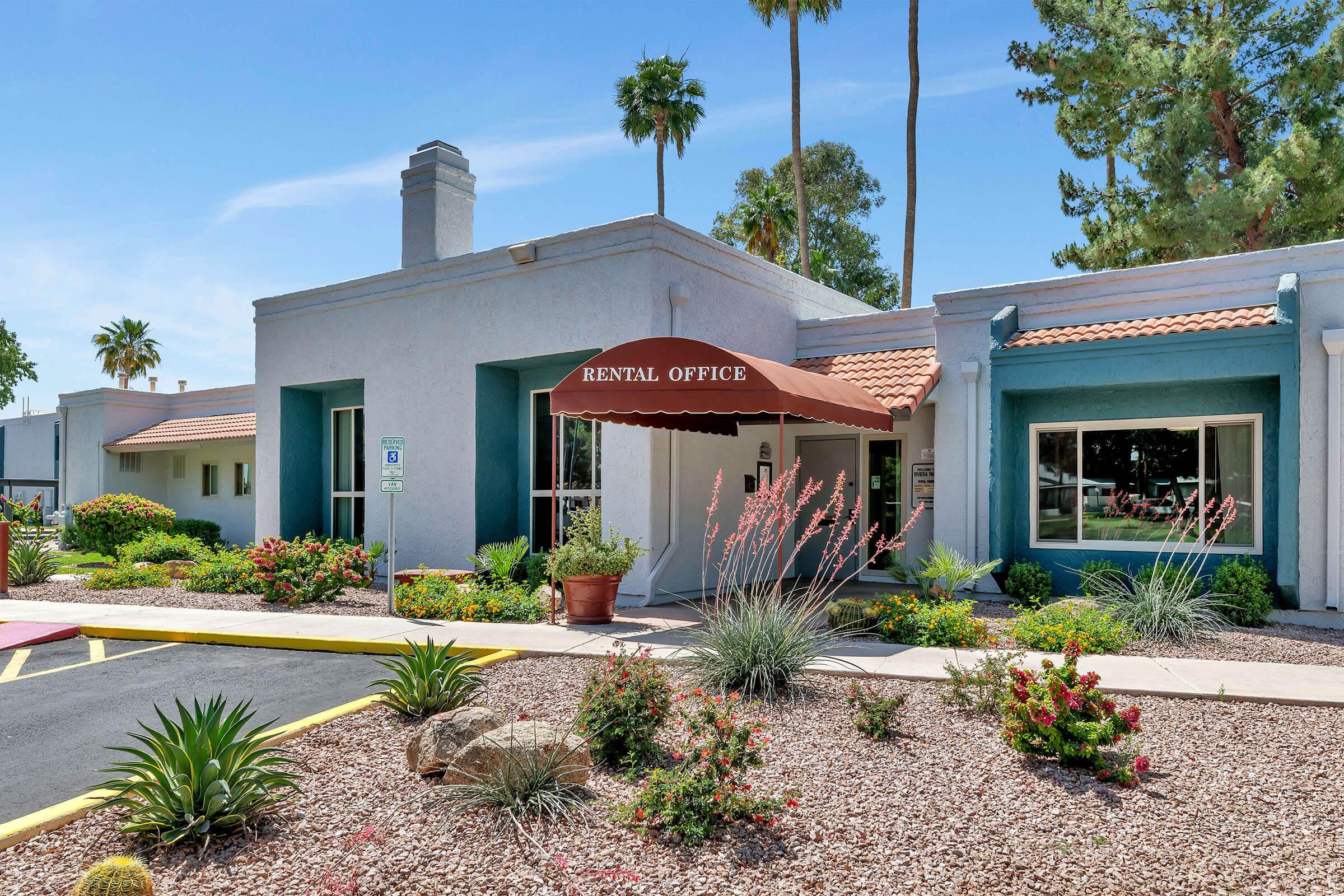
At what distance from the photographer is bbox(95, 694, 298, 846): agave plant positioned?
453 cm

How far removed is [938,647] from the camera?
9.05 meters

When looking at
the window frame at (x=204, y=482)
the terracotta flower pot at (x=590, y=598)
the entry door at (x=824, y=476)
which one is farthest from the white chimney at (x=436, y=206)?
the window frame at (x=204, y=482)

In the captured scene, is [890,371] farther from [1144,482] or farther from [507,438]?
[507,438]

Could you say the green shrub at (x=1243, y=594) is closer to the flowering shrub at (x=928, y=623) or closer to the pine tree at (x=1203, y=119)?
the flowering shrub at (x=928, y=623)

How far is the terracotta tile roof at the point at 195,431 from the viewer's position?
23828 mm

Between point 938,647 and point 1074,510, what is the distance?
473 centimetres

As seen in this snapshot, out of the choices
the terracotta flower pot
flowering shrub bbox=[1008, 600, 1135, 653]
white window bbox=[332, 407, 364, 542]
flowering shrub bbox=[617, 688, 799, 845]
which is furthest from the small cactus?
white window bbox=[332, 407, 364, 542]

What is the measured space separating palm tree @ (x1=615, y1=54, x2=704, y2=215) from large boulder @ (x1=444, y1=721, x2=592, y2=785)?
28.2 m

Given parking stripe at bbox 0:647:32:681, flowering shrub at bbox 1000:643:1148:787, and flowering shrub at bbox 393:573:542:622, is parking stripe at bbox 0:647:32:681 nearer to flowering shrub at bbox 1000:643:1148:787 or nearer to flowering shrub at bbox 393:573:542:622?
flowering shrub at bbox 393:573:542:622

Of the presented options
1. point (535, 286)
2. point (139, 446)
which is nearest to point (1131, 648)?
point (535, 286)

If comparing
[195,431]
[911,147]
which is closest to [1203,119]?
[911,147]

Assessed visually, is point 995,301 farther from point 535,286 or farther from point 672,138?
point 672,138

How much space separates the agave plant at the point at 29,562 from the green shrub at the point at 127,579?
1074 millimetres

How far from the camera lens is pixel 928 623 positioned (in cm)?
940
